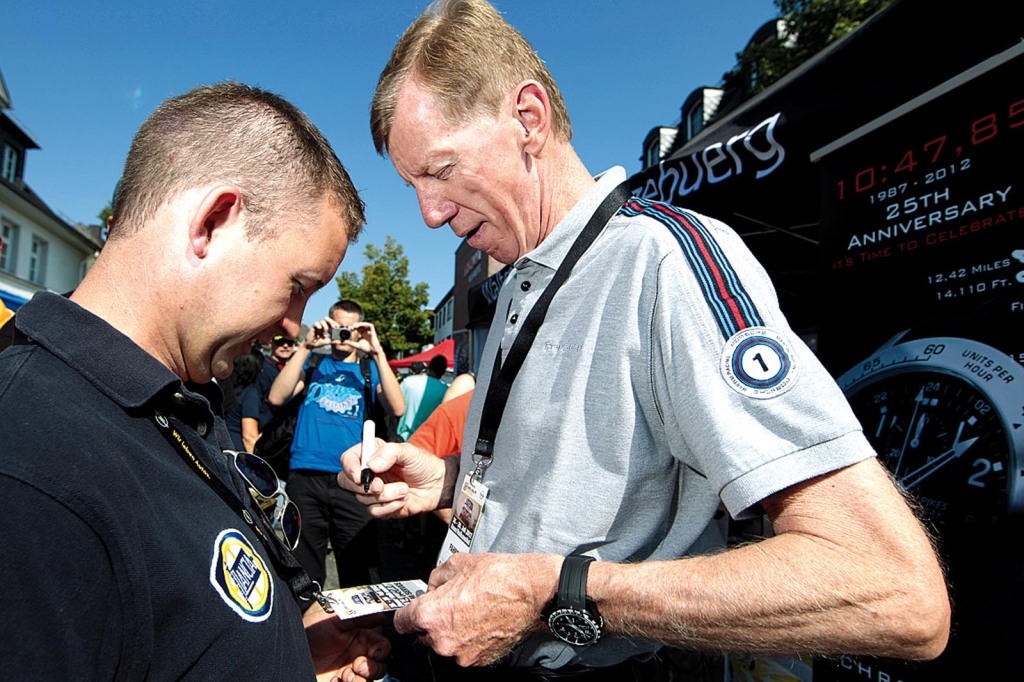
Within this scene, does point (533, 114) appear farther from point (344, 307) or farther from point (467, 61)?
point (344, 307)

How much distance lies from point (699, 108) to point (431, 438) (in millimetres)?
19082

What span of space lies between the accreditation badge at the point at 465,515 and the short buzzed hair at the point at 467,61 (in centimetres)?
96

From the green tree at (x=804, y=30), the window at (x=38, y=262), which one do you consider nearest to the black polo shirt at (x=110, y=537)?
the green tree at (x=804, y=30)

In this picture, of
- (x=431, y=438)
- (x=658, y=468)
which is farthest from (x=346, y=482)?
(x=431, y=438)

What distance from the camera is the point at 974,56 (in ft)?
5.50

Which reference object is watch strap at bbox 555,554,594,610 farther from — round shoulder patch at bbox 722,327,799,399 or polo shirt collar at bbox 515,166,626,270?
polo shirt collar at bbox 515,166,626,270

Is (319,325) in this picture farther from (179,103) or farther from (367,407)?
(179,103)

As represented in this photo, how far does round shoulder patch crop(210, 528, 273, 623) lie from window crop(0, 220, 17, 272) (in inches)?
1081

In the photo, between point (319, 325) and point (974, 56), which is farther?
point (319, 325)

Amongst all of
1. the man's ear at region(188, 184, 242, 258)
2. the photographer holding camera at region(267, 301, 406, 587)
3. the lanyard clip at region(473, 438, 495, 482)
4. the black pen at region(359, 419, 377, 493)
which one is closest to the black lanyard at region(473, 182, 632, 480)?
the lanyard clip at region(473, 438, 495, 482)

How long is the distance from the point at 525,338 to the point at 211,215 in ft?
2.31

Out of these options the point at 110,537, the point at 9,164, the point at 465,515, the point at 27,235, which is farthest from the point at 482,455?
the point at 9,164

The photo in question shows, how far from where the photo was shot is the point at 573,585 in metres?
1.02

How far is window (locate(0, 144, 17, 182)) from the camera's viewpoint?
2403 cm
